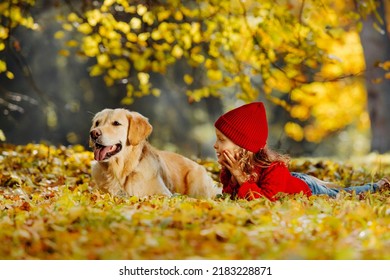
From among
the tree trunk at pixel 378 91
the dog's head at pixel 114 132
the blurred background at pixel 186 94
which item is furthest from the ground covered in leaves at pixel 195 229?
the tree trunk at pixel 378 91

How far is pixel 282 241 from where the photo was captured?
3359 mm

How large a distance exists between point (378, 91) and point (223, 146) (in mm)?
9673

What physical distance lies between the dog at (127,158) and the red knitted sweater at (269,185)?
0.59 metres

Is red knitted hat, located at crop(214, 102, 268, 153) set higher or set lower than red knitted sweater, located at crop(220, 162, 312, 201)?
higher

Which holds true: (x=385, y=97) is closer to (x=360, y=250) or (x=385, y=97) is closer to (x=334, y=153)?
(x=334, y=153)

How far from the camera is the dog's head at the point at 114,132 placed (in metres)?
5.20

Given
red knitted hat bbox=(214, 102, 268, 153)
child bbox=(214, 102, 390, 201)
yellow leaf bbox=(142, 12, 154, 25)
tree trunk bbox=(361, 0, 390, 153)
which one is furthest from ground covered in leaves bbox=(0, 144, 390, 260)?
tree trunk bbox=(361, 0, 390, 153)

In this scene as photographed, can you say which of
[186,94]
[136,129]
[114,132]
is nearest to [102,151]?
[114,132]

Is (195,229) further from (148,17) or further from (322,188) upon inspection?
(148,17)

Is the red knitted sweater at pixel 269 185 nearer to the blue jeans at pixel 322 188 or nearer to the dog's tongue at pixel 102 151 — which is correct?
the blue jeans at pixel 322 188

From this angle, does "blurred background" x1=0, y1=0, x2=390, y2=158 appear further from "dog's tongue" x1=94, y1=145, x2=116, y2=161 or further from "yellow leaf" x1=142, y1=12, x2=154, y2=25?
"dog's tongue" x1=94, y1=145, x2=116, y2=161

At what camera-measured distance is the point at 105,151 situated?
5332 mm

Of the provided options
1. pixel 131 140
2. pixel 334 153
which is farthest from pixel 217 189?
pixel 334 153

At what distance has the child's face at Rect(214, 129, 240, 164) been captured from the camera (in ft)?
16.3
